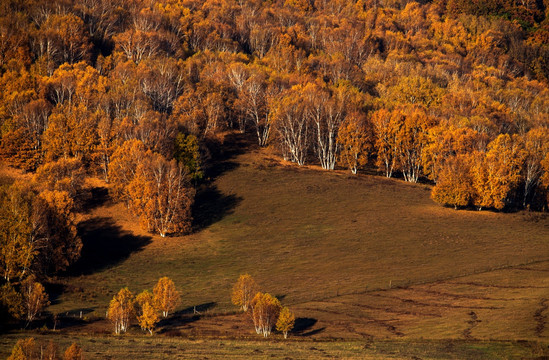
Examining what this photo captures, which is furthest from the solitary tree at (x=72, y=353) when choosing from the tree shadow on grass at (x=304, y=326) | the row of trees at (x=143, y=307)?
the tree shadow on grass at (x=304, y=326)

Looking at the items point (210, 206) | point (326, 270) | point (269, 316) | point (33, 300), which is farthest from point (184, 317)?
point (210, 206)

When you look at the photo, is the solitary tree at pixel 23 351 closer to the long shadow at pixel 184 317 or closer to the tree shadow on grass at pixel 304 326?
the long shadow at pixel 184 317

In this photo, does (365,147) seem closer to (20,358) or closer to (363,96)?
(363,96)

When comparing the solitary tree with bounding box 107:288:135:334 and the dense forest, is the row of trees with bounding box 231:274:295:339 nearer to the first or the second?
the solitary tree with bounding box 107:288:135:334

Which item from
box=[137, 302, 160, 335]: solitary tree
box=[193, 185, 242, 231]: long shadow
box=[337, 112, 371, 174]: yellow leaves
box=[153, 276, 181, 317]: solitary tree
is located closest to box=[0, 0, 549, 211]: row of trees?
box=[337, 112, 371, 174]: yellow leaves

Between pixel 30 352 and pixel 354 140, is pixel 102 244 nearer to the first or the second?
pixel 354 140
